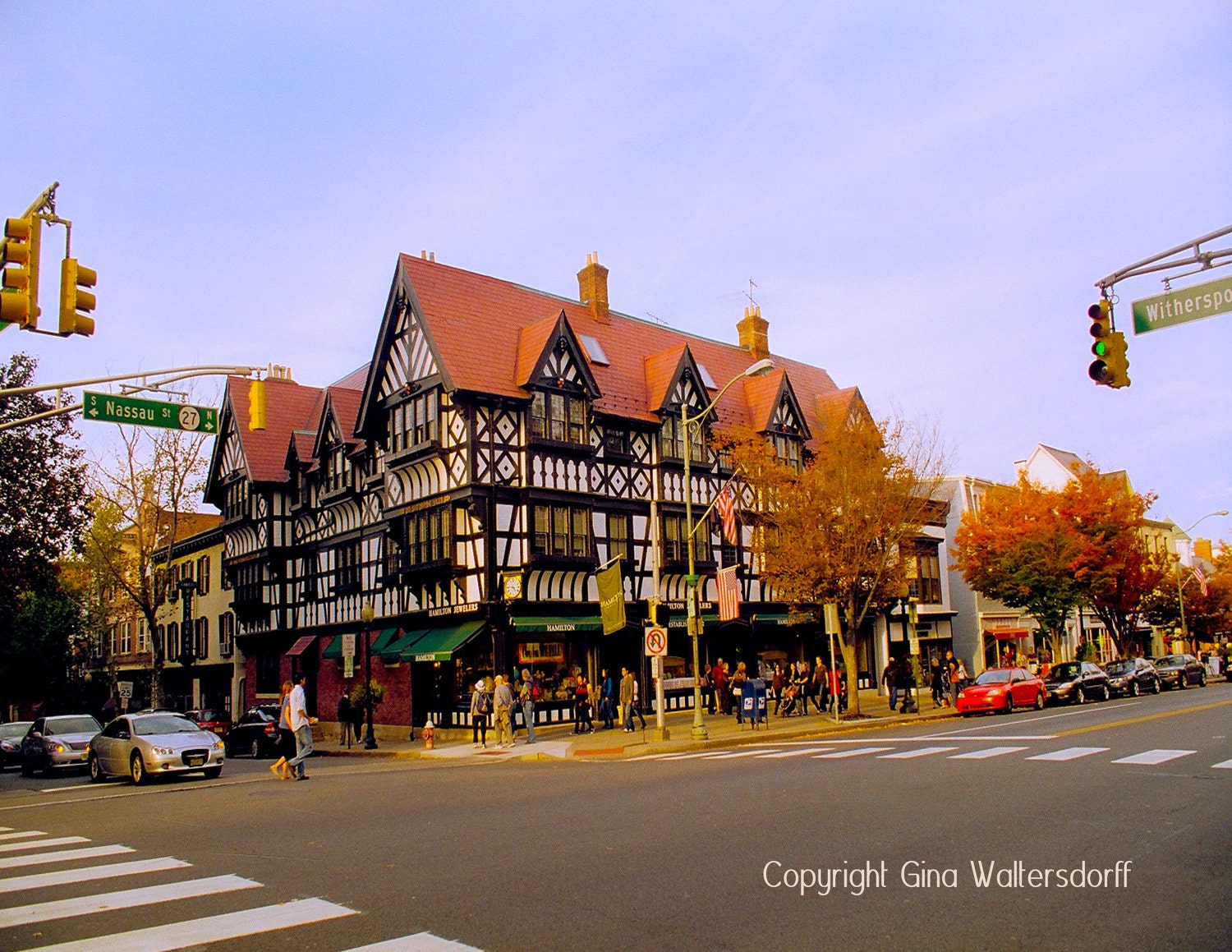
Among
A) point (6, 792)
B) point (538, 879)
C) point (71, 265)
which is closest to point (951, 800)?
point (538, 879)

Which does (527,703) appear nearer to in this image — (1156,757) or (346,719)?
(346,719)

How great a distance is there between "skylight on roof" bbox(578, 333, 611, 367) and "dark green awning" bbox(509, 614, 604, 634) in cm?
984

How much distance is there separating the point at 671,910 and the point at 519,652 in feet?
83.6

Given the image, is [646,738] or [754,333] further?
[754,333]

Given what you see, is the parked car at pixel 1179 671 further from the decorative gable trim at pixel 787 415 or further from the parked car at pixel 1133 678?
the decorative gable trim at pixel 787 415

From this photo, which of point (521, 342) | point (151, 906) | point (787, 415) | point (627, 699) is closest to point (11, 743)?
point (627, 699)

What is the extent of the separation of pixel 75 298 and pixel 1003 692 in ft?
90.9

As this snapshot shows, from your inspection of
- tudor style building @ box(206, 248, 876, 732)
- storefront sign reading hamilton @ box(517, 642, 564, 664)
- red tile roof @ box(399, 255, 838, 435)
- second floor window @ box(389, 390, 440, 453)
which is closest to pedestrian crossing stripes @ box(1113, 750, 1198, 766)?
tudor style building @ box(206, 248, 876, 732)

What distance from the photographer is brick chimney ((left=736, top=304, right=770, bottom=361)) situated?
47594mm

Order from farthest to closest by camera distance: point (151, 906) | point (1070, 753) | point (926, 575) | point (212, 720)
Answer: point (926, 575) < point (212, 720) < point (1070, 753) < point (151, 906)

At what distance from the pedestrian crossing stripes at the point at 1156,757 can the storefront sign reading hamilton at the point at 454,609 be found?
19666mm

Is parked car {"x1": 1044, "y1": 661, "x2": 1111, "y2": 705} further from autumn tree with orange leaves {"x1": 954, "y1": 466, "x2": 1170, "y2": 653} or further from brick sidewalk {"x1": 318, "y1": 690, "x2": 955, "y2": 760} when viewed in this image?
autumn tree with orange leaves {"x1": 954, "y1": 466, "x2": 1170, "y2": 653}

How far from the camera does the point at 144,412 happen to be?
1495 cm

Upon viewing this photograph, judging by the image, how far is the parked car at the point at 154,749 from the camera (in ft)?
71.4
